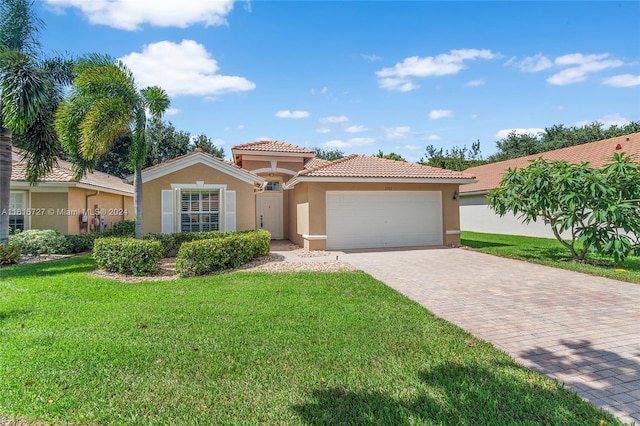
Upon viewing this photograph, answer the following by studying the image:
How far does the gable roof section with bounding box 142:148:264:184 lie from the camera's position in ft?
43.2

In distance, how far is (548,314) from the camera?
6051mm

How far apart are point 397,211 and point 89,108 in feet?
43.2

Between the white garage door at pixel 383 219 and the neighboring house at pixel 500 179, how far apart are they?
5072 millimetres

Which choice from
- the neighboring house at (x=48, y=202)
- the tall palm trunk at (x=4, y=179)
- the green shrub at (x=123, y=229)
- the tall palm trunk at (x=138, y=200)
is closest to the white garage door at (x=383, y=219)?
the tall palm trunk at (x=138, y=200)

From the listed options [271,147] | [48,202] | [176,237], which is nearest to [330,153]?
[271,147]

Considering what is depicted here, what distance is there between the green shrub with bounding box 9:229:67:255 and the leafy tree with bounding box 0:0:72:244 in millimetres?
1278

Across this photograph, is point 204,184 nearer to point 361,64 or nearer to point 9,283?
point 9,283

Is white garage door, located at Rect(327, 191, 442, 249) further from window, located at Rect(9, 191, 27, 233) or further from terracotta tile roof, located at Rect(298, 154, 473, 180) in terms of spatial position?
window, located at Rect(9, 191, 27, 233)

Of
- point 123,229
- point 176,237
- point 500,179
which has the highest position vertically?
point 500,179

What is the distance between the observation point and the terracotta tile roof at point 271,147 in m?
17.8

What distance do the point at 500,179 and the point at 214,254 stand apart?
21.4 meters

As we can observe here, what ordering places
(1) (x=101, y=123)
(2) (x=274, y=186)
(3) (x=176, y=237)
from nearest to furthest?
1. (1) (x=101, y=123)
2. (3) (x=176, y=237)
3. (2) (x=274, y=186)

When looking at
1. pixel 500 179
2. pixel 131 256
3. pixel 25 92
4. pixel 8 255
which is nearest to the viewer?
pixel 131 256

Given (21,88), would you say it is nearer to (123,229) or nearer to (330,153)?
(123,229)
